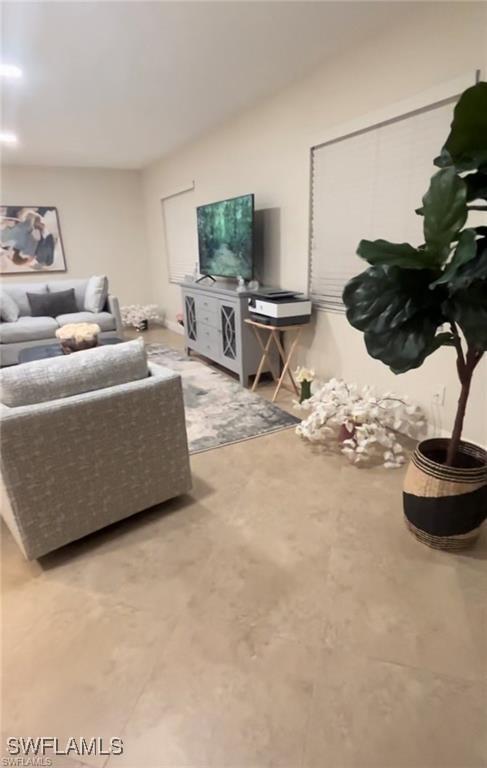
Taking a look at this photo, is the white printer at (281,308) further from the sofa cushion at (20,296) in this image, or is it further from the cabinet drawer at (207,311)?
the sofa cushion at (20,296)

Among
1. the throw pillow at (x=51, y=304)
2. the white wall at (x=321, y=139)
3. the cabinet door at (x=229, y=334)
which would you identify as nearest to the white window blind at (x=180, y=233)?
the white wall at (x=321, y=139)

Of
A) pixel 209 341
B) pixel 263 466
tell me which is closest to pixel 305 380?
pixel 263 466

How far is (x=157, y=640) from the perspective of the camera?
1321 millimetres

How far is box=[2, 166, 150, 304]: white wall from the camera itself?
548 centimetres

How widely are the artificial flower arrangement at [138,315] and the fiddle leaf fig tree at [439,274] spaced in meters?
5.12

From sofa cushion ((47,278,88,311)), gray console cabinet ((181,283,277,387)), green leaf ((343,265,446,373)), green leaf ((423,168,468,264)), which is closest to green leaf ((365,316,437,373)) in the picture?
green leaf ((343,265,446,373))

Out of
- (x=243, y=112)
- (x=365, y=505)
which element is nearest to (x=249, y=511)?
(x=365, y=505)

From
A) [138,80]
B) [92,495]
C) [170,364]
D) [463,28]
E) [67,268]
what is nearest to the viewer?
[92,495]

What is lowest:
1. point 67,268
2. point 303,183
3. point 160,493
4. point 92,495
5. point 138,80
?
point 160,493

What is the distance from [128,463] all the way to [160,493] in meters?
0.26

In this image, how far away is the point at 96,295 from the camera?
4.74m

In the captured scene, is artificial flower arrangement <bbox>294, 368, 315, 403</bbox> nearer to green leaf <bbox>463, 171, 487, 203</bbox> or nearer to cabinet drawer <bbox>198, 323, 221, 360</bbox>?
cabinet drawer <bbox>198, 323, 221, 360</bbox>

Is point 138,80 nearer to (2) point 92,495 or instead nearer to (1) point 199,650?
(2) point 92,495

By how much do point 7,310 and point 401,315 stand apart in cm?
443
